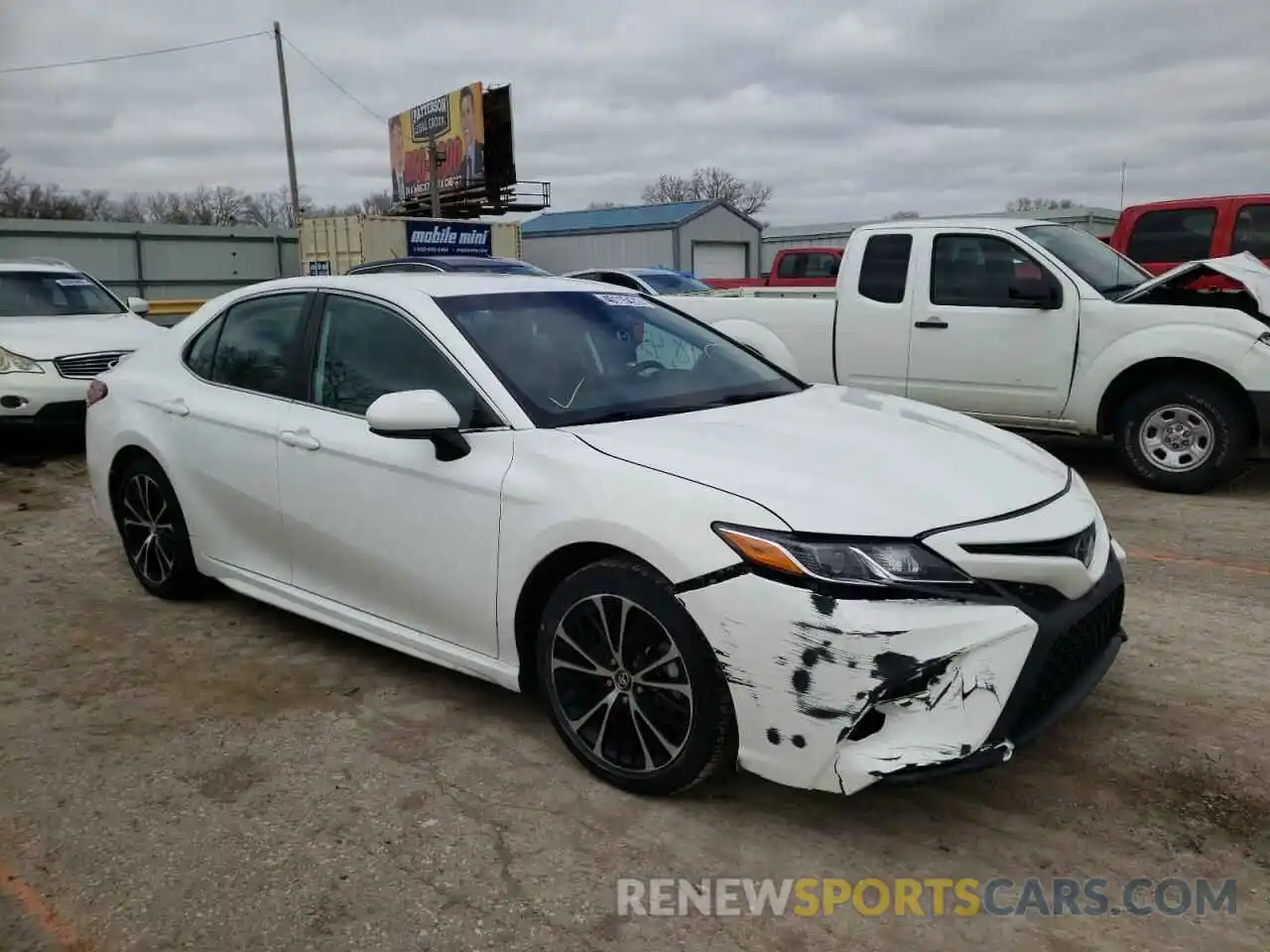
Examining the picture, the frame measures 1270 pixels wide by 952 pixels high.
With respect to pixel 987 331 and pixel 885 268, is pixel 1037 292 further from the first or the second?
pixel 885 268

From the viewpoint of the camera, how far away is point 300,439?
3.96 metres

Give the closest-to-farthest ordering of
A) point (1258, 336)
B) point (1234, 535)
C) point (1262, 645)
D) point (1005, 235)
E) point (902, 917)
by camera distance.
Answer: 1. point (902, 917)
2. point (1262, 645)
3. point (1234, 535)
4. point (1258, 336)
5. point (1005, 235)

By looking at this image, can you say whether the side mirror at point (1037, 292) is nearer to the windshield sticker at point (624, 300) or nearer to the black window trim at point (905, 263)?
the black window trim at point (905, 263)

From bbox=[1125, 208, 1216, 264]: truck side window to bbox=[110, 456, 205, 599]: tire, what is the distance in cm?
900

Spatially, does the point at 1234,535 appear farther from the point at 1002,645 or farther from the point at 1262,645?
the point at 1002,645

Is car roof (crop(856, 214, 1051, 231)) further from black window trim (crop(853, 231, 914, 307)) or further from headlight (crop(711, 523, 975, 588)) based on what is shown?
headlight (crop(711, 523, 975, 588))

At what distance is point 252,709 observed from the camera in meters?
3.80

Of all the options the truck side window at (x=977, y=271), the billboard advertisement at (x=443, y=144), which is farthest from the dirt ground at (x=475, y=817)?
the billboard advertisement at (x=443, y=144)

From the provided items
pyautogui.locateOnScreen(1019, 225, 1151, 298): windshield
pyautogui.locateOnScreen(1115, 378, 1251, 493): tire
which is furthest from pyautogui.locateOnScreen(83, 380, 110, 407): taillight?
→ pyautogui.locateOnScreen(1115, 378, 1251, 493): tire

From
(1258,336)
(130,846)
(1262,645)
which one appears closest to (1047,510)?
(1262,645)

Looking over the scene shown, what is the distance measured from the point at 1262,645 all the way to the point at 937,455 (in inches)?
78.3

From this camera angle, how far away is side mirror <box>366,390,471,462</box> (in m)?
3.25

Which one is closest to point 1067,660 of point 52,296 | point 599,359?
point 599,359

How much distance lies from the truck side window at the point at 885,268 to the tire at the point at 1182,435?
182 cm
